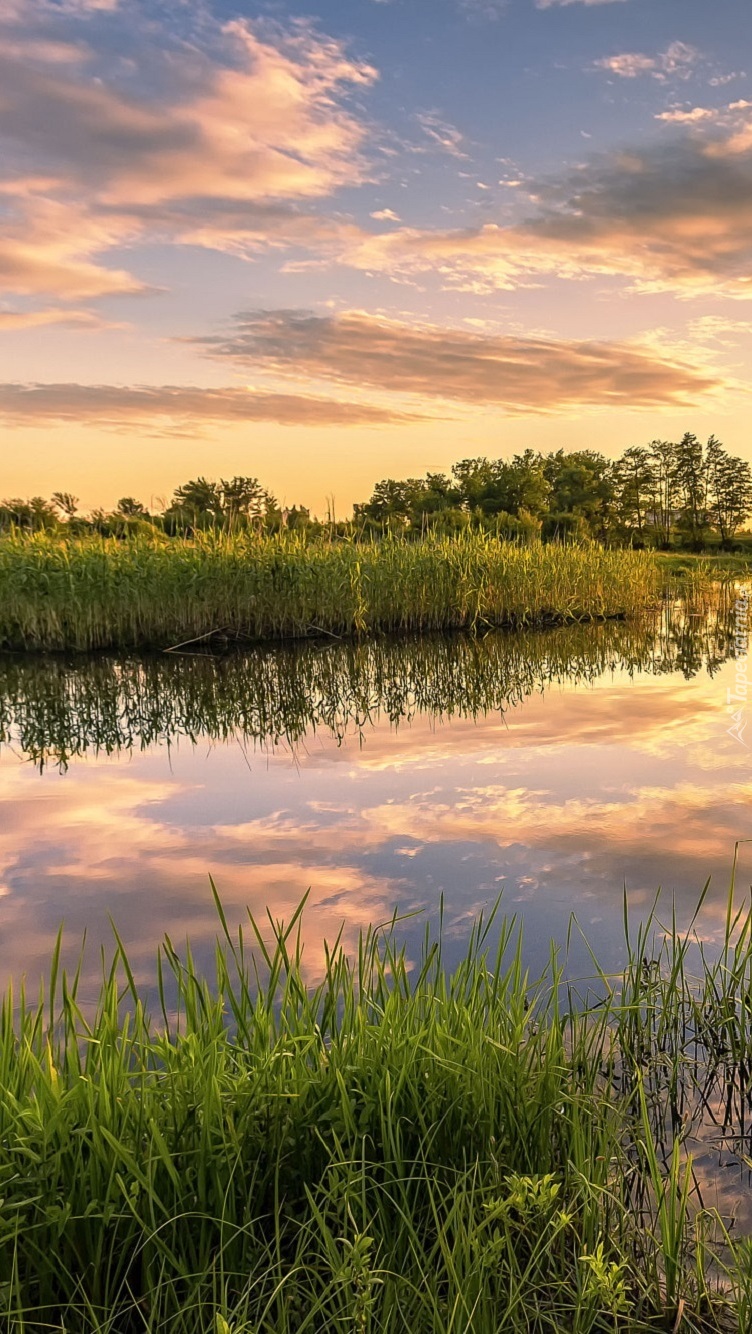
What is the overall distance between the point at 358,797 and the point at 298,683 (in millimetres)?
4805

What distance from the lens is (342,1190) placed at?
2113mm

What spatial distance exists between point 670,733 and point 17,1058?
747 cm

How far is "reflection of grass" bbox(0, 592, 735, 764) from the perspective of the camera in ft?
30.6

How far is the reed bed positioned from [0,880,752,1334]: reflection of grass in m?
12.4

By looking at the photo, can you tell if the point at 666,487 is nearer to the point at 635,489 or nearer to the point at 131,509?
the point at 635,489

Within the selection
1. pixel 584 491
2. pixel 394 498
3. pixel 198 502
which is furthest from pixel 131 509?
pixel 584 491

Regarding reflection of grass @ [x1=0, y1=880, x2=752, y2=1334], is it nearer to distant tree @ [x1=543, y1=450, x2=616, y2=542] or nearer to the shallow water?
the shallow water

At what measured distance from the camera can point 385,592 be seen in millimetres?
15312

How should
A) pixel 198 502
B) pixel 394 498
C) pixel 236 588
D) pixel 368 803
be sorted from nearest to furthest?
1. pixel 368 803
2. pixel 236 588
3. pixel 198 502
4. pixel 394 498

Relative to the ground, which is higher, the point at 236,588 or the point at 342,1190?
the point at 236,588

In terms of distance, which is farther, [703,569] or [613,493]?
[613,493]

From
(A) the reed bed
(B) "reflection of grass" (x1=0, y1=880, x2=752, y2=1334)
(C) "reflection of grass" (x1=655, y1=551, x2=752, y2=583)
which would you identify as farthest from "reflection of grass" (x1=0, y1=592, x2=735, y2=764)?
(C) "reflection of grass" (x1=655, y1=551, x2=752, y2=583)

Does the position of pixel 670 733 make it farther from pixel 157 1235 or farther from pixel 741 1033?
pixel 157 1235

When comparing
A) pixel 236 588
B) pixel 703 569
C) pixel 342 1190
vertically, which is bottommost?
pixel 342 1190
